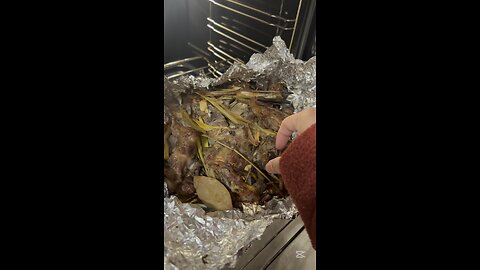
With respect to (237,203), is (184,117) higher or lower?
higher

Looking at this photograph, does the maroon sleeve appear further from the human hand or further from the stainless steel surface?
the stainless steel surface

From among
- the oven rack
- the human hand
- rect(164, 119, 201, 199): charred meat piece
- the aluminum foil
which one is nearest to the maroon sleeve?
the human hand

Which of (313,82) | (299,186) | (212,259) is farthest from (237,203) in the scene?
(313,82)

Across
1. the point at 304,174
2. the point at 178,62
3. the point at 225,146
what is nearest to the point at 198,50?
the point at 178,62

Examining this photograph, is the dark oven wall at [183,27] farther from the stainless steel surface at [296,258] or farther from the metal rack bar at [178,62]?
the stainless steel surface at [296,258]

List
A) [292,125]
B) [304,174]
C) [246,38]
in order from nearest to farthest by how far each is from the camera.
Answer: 1. [304,174]
2. [292,125]
3. [246,38]

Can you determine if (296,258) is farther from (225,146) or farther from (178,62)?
(178,62)

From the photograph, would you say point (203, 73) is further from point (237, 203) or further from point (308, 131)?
point (308, 131)
